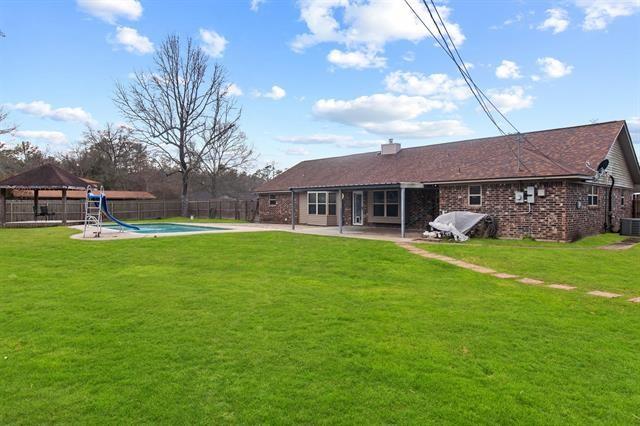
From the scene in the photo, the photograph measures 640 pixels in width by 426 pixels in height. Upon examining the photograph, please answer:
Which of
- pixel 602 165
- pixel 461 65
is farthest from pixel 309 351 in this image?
pixel 602 165

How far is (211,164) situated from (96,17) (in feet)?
86.7

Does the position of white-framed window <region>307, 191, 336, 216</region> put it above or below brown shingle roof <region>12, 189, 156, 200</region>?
below

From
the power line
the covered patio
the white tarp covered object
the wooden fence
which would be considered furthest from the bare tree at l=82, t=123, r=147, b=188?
the power line

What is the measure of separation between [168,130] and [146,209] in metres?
6.46

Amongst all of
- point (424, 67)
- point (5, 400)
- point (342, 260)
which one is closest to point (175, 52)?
point (424, 67)

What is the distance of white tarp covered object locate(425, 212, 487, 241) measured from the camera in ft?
48.5

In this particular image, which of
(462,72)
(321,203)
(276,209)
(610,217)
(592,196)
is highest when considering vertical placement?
(462,72)

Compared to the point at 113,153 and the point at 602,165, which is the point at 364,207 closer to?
the point at 602,165

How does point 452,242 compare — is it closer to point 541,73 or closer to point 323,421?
point 541,73

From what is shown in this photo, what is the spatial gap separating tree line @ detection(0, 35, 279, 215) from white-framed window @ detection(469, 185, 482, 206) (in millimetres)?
22421

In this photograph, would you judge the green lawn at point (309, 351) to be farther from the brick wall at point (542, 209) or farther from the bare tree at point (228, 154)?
the bare tree at point (228, 154)

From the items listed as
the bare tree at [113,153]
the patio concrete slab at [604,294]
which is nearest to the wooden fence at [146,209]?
the bare tree at [113,153]

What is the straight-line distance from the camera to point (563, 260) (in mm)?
10359

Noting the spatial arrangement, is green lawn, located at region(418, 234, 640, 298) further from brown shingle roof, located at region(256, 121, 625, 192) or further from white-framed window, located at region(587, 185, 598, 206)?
brown shingle roof, located at region(256, 121, 625, 192)
